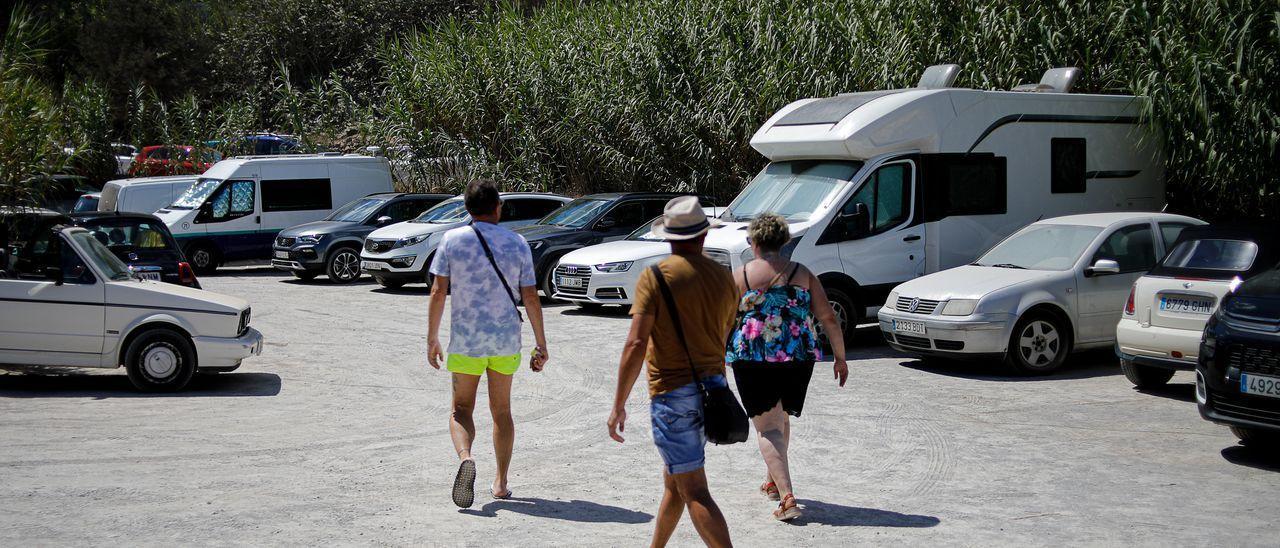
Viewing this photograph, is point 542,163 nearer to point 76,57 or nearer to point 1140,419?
point 1140,419

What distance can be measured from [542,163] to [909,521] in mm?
19984

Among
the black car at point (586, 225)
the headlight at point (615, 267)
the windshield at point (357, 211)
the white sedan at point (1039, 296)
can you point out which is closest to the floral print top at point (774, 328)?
the white sedan at point (1039, 296)

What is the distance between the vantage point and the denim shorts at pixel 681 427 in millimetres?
4934

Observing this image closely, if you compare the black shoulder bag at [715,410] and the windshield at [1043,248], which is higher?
the windshield at [1043,248]

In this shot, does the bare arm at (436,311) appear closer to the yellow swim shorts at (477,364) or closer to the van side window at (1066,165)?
the yellow swim shorts at (477,364)

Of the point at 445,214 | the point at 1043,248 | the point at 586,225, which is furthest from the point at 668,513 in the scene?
the point at 445,214

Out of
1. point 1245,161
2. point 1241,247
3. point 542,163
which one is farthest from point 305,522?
point 542,163

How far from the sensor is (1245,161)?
45.9 feet

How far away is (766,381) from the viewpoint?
6168mm

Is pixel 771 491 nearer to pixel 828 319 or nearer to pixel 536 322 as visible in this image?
pixel 828 319

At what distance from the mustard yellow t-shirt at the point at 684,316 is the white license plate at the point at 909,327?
21.5ft

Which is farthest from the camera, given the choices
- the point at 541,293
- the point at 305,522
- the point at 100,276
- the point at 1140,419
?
the point at 541,293

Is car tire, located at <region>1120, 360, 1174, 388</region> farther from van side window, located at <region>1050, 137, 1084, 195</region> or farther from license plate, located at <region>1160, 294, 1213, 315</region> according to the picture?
van side window, located at <region>1050, 137, 1084, 195</region>

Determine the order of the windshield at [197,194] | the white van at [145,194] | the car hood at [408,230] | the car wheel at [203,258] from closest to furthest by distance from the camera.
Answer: the car hood at [408,230], the car wheel at [203,258], the windshield at [197,194], the white van at [145,194]
